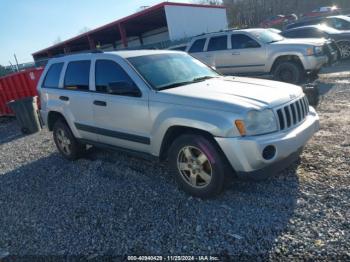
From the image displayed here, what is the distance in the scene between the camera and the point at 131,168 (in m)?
5.32

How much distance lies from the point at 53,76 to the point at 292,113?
4.27m

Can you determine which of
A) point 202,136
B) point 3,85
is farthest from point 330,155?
point 3,85

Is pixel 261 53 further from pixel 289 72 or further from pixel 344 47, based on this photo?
pixel 344 47

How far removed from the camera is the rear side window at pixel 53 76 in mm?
5953

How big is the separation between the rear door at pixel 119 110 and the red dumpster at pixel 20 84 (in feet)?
22.6

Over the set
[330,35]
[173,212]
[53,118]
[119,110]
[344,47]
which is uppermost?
[119,110]

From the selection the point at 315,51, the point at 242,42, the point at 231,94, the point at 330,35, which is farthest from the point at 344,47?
the point at 231,94

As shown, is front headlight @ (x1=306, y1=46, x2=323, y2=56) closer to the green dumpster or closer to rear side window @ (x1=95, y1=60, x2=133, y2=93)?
rear side window @ (x1=95, y1=60, x2=133, y2=93)

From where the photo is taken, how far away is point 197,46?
11.6 meters

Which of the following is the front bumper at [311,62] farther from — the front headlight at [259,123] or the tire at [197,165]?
the tire at [197,165]

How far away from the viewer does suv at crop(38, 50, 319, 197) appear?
355 centimetres

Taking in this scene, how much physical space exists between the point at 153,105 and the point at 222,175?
1.22 meters

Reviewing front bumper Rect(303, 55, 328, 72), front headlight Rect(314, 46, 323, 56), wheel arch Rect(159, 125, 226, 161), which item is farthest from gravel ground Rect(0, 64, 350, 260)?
front headlight Rect(314, 46, 323, 56)

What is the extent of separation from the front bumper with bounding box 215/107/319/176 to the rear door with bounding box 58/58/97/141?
2471 mm
